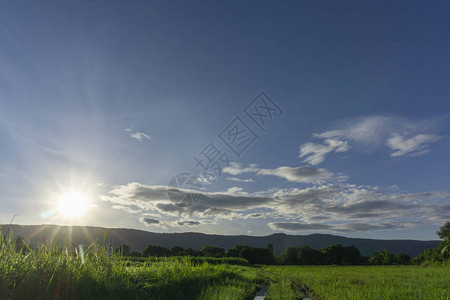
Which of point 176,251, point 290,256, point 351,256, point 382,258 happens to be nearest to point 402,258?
point 382,258

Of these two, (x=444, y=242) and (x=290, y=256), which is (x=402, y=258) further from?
(x=444, y=242)

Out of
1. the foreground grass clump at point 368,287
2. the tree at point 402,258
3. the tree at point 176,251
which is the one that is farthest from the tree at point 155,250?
the tree at point 402,258

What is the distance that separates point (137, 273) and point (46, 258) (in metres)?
3.64

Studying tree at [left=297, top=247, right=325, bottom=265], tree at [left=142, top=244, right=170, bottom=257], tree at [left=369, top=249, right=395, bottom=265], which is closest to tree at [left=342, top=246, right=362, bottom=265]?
tree at [left=369, top=249, right=395, bottom=265]

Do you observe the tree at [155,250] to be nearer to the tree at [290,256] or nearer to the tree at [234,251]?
the tree at [234,251]

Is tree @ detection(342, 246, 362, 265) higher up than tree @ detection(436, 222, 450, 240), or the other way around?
tree @ detection(436, 222, 450, 240)

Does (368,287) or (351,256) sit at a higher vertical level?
(368,287)

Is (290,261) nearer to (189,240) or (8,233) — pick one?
(189,240)

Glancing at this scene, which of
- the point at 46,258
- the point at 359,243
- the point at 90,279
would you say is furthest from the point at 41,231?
the point at 359,243

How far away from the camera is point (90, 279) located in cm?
834

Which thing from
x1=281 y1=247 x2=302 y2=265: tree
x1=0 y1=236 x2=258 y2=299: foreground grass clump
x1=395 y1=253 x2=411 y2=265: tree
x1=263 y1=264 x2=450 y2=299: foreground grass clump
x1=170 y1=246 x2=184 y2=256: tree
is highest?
x1=0 y1=236 x2=258 y2=299: foreground grass clump

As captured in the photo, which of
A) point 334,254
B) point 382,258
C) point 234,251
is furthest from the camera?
point 234,251

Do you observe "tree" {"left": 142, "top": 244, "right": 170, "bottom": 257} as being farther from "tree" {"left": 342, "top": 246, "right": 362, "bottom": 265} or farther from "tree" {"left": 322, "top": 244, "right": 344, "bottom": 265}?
"tree" {"left": 342, "top": 246, "right": 362, "bottom": 265}

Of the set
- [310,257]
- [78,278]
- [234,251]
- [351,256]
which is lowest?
[310,257]
